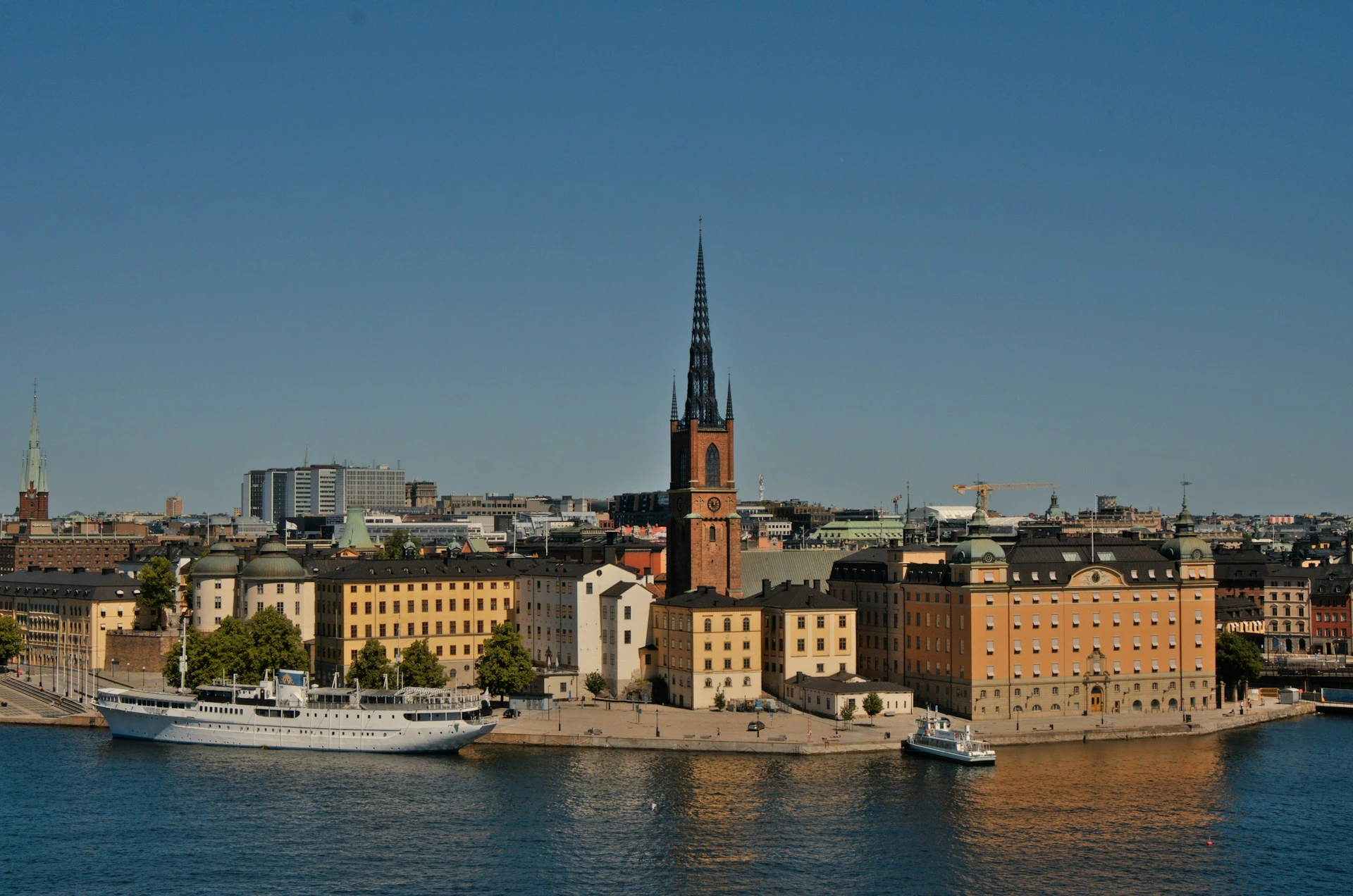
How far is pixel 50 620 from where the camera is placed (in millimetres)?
154250

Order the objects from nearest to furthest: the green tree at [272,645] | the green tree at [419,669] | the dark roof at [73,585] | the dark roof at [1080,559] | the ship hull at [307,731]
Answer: the ship hull at [307,731] < the dark roof at [1080,559] < the green tree at [419,669] < the green tree at [272,645] < the dark roof at [73,585]

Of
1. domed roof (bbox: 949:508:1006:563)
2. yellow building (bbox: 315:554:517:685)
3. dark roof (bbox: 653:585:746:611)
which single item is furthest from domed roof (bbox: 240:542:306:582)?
domed roof (bbox: 949:508:1006:563)

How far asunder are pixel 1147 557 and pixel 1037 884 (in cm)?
5360

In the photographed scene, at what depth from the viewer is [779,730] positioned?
108 m

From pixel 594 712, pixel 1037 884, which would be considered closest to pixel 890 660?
pixel 594 712

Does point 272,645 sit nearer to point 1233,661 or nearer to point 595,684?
point 595,684

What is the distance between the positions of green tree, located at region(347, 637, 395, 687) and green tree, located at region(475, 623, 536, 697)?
6371 millimetres

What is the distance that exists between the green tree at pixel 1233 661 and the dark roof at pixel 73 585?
8850 cm

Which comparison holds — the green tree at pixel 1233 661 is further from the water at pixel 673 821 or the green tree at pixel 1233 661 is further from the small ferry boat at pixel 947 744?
the small ferry boat at pixel 947 744

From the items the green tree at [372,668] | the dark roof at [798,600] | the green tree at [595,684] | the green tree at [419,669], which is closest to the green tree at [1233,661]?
the dark roof at [798,600]

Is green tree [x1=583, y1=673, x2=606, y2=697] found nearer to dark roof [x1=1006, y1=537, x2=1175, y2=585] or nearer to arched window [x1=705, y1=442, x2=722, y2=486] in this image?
A: arched window [x1=705, y1=442, x2=722, y2=486]

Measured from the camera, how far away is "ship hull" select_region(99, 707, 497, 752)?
10562cm

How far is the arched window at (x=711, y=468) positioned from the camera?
137375mm

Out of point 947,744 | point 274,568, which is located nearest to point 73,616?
point 274,568
